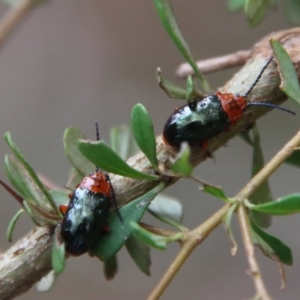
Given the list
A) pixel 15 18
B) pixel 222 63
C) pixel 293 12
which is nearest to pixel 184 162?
pixel 222 63

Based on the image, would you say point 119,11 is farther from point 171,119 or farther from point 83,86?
point 171,119

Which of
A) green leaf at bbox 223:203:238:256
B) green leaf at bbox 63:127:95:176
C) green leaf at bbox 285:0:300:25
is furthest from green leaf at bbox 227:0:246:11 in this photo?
green leaf at bbox 223:203:238:256

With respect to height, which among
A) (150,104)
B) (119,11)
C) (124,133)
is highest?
(119,11)

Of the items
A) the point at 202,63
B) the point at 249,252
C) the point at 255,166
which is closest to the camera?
the point at 249,252

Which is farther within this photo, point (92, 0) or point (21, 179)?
point (92, 0)

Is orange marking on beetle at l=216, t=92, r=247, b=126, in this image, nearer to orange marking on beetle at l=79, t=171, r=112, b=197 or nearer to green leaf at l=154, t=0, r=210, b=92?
green leaf at l=154, t=0, r=210, b=92

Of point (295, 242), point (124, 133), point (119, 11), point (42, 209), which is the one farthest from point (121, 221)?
point (119, 11)

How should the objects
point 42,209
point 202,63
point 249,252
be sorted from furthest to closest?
point 202,63 < point 42,209 < point 249,252

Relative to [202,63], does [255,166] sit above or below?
below
